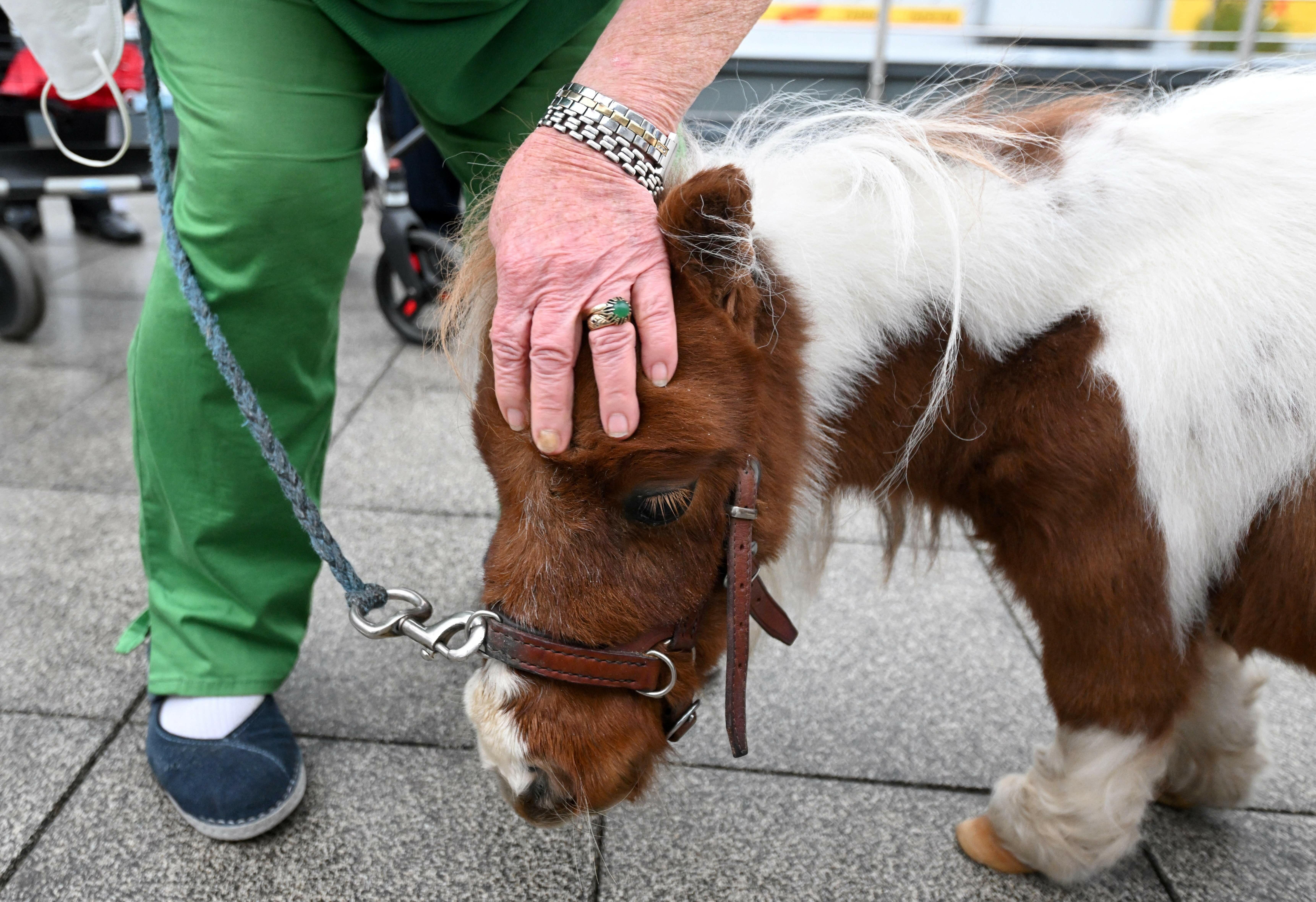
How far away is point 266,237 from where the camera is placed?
153 cm

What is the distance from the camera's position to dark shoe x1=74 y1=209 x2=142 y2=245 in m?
5.67

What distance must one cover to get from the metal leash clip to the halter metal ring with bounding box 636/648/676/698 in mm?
223

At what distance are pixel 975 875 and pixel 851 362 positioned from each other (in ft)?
3.42

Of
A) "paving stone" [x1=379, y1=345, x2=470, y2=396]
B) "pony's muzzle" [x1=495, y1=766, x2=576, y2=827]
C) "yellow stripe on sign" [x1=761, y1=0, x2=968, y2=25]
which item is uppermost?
"yellow stripe on sign" [x1=761, y1=0, x2=968, y2=25]

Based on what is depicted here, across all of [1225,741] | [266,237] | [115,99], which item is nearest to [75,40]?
[115,99]

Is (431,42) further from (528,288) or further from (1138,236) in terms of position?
(1138,236)

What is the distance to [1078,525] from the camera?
133cm

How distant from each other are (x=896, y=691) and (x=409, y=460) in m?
1.92

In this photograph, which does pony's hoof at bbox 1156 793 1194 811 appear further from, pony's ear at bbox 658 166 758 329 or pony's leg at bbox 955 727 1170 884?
pony's ear at bbox 658 166 758 329

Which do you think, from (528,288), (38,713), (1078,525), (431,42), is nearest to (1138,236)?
(1078,525)

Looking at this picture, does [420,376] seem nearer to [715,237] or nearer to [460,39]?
[460,39]

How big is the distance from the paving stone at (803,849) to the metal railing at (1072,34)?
3593 mm

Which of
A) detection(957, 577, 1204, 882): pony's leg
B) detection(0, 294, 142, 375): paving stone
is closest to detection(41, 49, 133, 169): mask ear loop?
detection(957, 577, 1204, 882): pony's leg

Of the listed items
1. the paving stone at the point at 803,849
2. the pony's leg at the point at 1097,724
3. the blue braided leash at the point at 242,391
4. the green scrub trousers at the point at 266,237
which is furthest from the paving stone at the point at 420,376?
the pony's leg at the point at 1097,724
